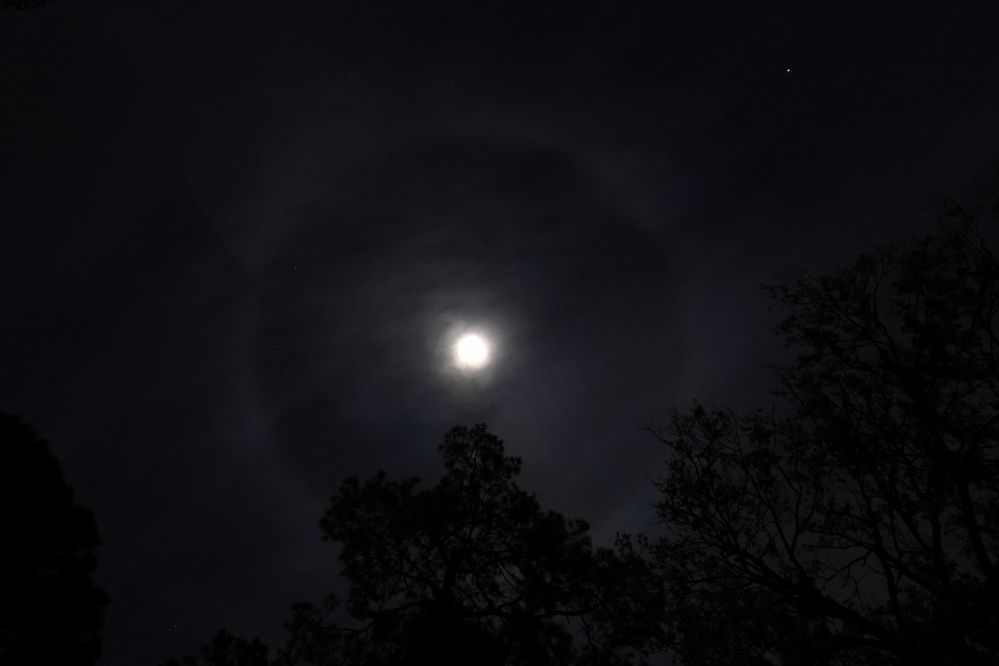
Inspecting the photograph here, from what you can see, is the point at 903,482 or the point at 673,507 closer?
the point at 903,482

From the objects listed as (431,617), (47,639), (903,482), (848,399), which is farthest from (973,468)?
(47,639)

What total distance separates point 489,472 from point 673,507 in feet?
19.0

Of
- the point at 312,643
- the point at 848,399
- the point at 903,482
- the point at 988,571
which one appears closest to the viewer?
the point at 988,571

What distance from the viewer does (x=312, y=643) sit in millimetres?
14961

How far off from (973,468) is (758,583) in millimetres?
5520

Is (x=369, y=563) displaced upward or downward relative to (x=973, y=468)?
upward

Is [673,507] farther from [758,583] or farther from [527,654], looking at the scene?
[527,654]

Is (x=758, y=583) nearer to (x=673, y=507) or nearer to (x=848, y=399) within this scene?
(x=673, y=507)

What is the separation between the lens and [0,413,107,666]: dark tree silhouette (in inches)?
521

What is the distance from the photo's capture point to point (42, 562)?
14.2m

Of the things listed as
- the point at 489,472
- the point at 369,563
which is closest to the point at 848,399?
the point at 489,472

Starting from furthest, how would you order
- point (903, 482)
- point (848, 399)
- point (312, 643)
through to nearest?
1. point (312, 643)
2. point (848, 399)
3. point (903, 482)

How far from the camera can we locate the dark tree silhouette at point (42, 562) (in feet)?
43.4

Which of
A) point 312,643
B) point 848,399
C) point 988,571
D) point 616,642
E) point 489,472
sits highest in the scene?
point 489,472
